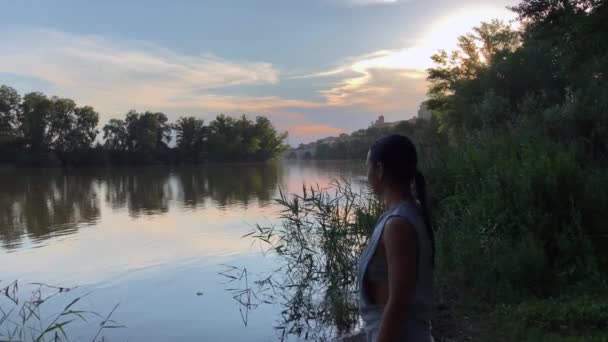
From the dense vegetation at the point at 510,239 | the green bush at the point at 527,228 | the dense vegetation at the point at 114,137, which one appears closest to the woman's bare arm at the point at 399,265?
the dense vegetation at the point at 510,239

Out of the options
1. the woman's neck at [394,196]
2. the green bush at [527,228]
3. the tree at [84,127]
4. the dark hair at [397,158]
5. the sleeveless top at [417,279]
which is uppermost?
the tree at [84,127]

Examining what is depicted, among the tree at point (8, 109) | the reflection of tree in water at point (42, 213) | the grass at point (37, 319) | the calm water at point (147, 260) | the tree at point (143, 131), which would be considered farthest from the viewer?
the tree at point (143, 131)

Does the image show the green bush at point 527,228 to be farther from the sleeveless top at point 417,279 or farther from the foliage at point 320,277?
the sleeveless top at point 417,279

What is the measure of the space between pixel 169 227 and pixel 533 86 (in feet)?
69.3

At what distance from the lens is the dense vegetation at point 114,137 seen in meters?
72.6

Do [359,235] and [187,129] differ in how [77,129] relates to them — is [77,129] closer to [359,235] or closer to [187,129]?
[187,129]

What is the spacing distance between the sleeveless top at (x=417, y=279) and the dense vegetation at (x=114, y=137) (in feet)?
259

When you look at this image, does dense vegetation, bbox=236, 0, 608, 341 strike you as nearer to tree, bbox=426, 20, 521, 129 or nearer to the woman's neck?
the woman's neck

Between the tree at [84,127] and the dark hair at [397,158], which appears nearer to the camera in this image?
the dark hair at [397,158]

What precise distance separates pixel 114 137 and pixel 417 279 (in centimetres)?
8961

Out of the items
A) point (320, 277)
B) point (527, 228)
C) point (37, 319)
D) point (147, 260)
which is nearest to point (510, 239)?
point (527, 228)

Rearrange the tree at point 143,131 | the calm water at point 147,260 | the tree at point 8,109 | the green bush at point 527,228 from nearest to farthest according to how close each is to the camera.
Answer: the green bush at point 527,228
the calm water at point 147,260
the tree at point 8,109
the tree at point 143,131

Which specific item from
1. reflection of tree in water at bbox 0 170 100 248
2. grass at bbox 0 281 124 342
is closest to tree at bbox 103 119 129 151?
reflection of tree in water at bbox 0 170 100 248

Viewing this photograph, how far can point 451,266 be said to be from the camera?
7590 mm
